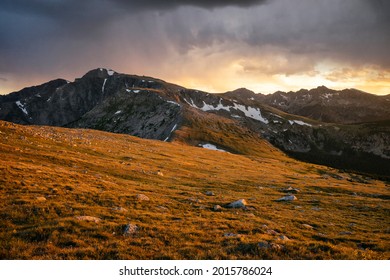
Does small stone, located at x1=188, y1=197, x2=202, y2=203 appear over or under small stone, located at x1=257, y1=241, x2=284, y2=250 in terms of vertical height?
under

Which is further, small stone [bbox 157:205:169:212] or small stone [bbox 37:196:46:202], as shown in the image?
small stone [bbox 157:205:169:212]

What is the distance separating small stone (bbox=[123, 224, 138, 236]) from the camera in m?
18.0

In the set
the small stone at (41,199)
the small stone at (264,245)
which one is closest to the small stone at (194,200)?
the small stone at (264,245)

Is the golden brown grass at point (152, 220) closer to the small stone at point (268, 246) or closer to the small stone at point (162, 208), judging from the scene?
the small stone at point (162, 208)

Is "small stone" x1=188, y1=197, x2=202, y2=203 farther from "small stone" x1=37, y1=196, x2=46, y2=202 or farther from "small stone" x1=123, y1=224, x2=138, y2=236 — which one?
"small stone" x1=37, y1=196, x2=46, y2=202

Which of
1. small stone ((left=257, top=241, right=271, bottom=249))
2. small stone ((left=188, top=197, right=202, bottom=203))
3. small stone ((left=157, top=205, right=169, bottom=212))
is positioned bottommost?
small stone ((left=157, top=205, right=169, bottom=212))

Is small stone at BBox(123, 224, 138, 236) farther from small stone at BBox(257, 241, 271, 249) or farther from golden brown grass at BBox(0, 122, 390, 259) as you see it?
small stone at BBox(257, 241, 271, 249)

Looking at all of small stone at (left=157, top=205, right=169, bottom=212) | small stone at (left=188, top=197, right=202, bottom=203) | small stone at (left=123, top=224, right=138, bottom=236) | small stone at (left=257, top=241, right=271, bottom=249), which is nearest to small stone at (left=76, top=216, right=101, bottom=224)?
small stone at (left=123, top=224, right=138, bottom=236)

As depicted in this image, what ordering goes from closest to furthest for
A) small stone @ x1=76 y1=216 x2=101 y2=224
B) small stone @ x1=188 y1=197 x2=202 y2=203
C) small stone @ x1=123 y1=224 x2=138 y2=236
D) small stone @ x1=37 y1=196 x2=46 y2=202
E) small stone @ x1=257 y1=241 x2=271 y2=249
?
small stone @ x1=257 y1=241 x2=271 y2=249 → small stone @ x1=123 y1=224 x2=138 y2=236 → small stone @ x1=76 y1=216 x2=101 y2=224 → small stone @ x1=37 y1=196 x2=46 y2=202 → small stone @ x1=188 y1=197 x2=202 y2=203

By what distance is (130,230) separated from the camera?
18.3 m

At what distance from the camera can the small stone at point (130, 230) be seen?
18.0m

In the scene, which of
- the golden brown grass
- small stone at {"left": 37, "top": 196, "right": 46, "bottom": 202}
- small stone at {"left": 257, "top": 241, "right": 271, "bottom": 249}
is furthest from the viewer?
small stone at {"left": 37, "top": 196, "right": 46, "bottom": 202}
